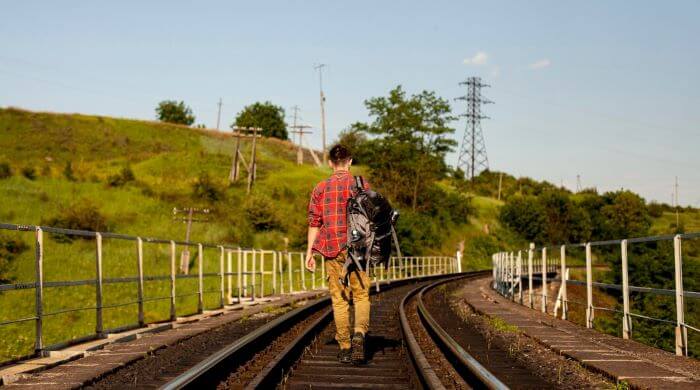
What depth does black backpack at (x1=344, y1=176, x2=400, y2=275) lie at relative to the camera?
738 cm

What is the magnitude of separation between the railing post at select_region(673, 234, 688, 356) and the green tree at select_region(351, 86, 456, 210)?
68512 millimetres

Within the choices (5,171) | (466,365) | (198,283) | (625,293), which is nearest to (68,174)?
(5,171)

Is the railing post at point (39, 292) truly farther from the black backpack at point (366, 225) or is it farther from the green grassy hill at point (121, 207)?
the green grassy hill at point (121, 207)

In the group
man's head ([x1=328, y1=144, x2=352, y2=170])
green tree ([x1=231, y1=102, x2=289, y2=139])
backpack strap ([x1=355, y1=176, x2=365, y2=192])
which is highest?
green tree ([x1=231, y1=102, x2=289, y2=139])

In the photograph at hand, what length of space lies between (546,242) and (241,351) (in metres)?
78.2

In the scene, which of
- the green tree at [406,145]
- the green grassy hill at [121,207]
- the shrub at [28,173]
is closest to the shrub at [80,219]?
the green grassy hill at [121,207]

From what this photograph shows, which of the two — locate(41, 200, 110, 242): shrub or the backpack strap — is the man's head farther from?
locate(41, 200, 110, 242): shrub

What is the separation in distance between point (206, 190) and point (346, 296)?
56.0 m

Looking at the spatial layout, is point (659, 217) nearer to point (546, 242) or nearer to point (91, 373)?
point (546, 242)

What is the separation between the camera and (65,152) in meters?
92.2

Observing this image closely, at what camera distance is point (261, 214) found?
183ft

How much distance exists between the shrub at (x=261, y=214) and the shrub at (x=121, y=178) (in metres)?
11.3

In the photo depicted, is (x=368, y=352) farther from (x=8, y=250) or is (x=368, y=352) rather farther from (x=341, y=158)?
(x=8, y=250)

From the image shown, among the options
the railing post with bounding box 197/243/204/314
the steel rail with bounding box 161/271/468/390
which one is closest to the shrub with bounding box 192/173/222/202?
the railing post with bounding box 197/243/204/314
